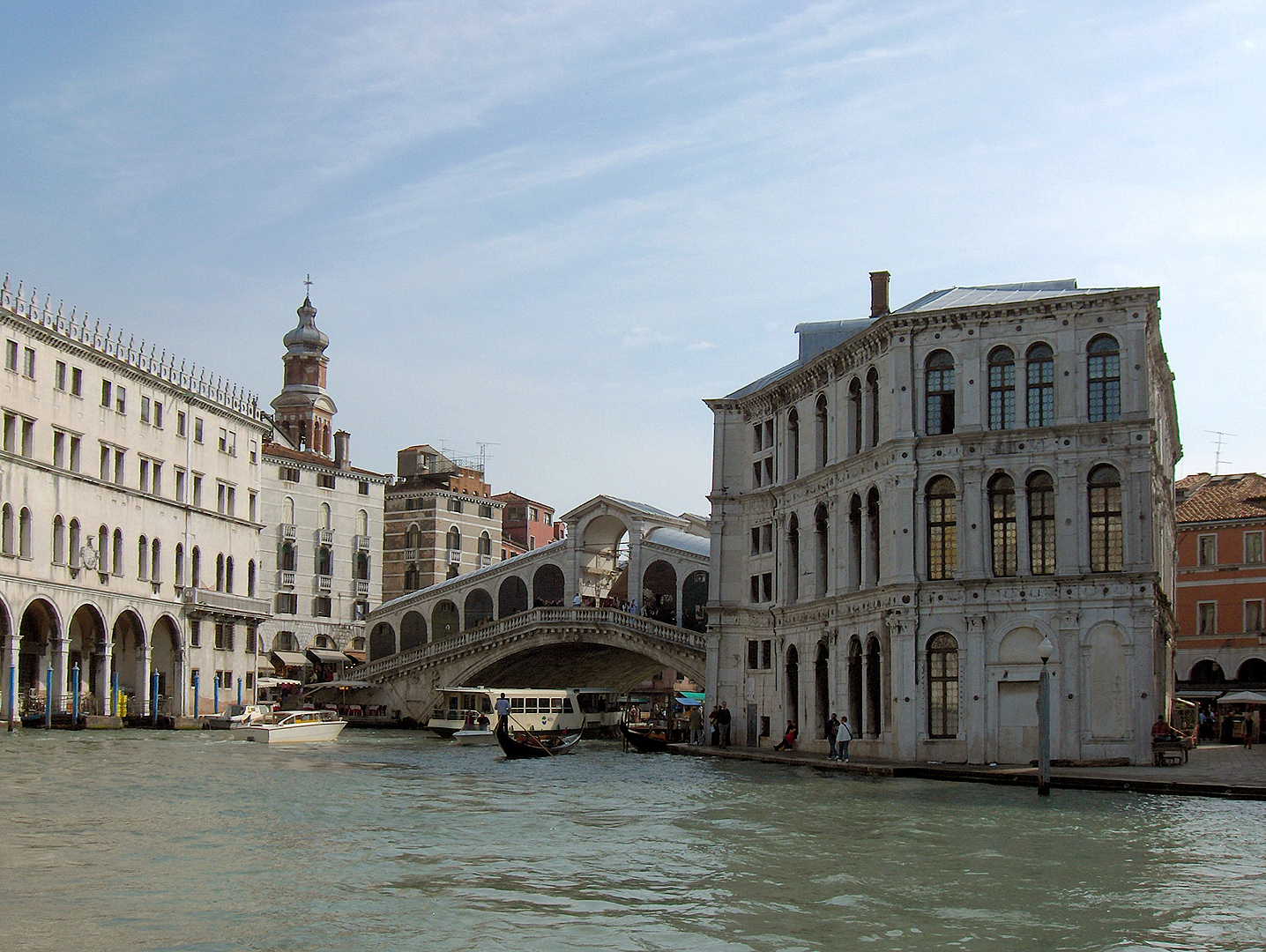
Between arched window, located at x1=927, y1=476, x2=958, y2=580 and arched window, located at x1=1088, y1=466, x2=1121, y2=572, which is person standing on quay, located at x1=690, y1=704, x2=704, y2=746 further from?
arched window, located at x1=1088, y1=466, x2=1121, y2=572

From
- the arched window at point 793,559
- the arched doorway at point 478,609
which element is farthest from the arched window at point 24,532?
the arched doorway at point 478,609

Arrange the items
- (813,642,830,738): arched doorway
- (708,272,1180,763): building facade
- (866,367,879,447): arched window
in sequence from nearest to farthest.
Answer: (708,272,1180,763): building facade < (866,367,879,447): arched window < (813,642,830,738): arched doorway

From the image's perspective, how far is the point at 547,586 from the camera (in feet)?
203

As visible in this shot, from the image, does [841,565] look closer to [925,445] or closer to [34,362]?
[925,445]

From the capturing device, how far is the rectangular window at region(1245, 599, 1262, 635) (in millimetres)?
51041

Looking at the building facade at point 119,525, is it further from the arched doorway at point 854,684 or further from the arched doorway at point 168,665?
the arched doorway at point 854,684

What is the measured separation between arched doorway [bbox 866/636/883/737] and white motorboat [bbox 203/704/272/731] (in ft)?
71.8

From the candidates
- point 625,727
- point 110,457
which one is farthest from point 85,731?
point 625,727

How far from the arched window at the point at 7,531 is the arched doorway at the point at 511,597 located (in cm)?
2360

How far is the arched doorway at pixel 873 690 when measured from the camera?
3094cm

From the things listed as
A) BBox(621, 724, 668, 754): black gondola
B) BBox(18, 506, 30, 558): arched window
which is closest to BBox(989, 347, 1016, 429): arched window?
BBox(621, 724, 668, 754): black gondola

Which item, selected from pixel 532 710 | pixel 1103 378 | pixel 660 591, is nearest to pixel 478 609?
pixel 660 591

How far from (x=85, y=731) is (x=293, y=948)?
33.9 m

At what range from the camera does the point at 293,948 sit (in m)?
11.4
